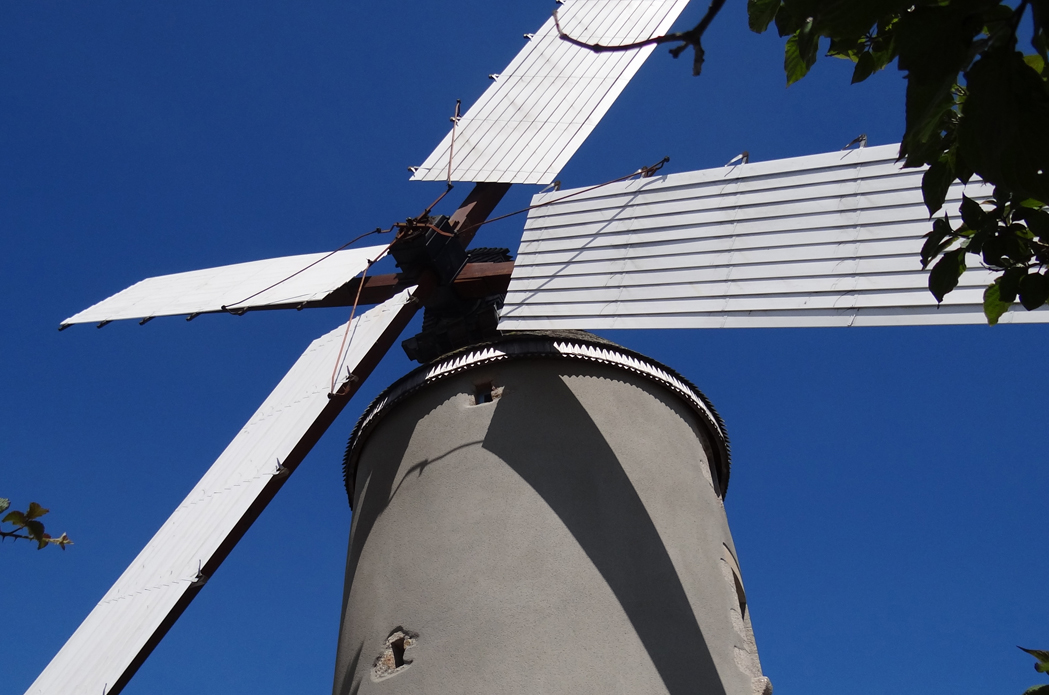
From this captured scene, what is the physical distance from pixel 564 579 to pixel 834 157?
2865 mm

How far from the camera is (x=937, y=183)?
5.17ft

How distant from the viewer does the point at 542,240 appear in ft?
21.2

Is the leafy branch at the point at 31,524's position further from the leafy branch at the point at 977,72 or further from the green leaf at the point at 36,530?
the leafy branch at the point at 977,72

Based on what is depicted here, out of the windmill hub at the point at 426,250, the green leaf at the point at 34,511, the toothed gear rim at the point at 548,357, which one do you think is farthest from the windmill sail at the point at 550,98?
the green leaf at the point at 34,511

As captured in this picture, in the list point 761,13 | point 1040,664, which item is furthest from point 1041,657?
point 761,13

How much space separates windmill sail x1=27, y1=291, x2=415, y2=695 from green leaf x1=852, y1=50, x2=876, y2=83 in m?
4.77

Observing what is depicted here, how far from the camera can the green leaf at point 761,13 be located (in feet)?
5.71

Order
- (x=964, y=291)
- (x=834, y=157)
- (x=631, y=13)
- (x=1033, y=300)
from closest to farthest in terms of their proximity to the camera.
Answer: (x=1033, y=300) → (x=964, y=291) → (x=834, y=157) → (x=631, y=13)

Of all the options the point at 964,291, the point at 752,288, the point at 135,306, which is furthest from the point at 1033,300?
the point at 135,306

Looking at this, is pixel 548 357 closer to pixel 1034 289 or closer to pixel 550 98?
pixel 550 98

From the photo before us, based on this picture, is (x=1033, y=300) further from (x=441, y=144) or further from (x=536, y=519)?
(x=441, y=144)

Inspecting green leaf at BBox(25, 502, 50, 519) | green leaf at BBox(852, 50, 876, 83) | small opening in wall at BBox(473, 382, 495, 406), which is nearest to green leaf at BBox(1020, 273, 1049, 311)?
green leaf at BBox(852, 50, 876, 83)

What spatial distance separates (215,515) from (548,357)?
7.50 ft

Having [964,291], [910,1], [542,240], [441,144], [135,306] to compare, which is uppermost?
[441,144]
